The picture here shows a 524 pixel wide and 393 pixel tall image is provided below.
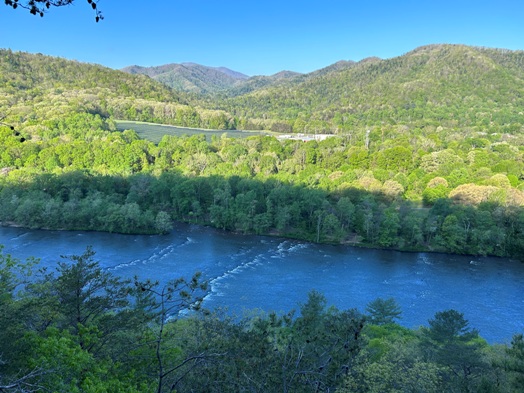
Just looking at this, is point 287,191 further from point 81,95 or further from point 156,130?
point 81,95

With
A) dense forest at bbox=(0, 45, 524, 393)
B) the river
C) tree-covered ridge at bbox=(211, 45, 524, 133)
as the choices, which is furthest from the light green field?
the river

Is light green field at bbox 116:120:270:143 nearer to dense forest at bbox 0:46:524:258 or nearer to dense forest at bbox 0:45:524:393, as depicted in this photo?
dense forest at bbox 0:45:524:393

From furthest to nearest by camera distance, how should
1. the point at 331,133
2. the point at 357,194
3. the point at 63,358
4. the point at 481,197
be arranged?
the point at 331,133 → the point at 357,194 → the point at 481,197 → the point at 63,358

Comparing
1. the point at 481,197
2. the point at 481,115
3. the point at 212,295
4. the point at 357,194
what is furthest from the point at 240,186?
the point at 481,115

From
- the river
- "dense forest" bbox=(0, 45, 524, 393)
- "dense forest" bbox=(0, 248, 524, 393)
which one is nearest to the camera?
"dense forest" bbox=(0, 248, 524, 393)

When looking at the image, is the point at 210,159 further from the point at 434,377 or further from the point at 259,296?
the point at 434,377

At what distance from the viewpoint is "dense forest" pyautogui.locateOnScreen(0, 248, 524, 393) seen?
428 cm

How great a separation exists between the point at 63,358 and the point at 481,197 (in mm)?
27208

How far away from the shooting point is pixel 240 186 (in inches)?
1150

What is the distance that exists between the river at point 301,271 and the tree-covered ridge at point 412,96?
121 feet

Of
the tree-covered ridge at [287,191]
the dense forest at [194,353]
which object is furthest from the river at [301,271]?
the dense forest at [194,353]

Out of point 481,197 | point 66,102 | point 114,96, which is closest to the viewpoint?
point 481,197

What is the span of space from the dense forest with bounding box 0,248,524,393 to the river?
21.0 feet

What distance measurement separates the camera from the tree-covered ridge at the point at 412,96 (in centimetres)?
6150
